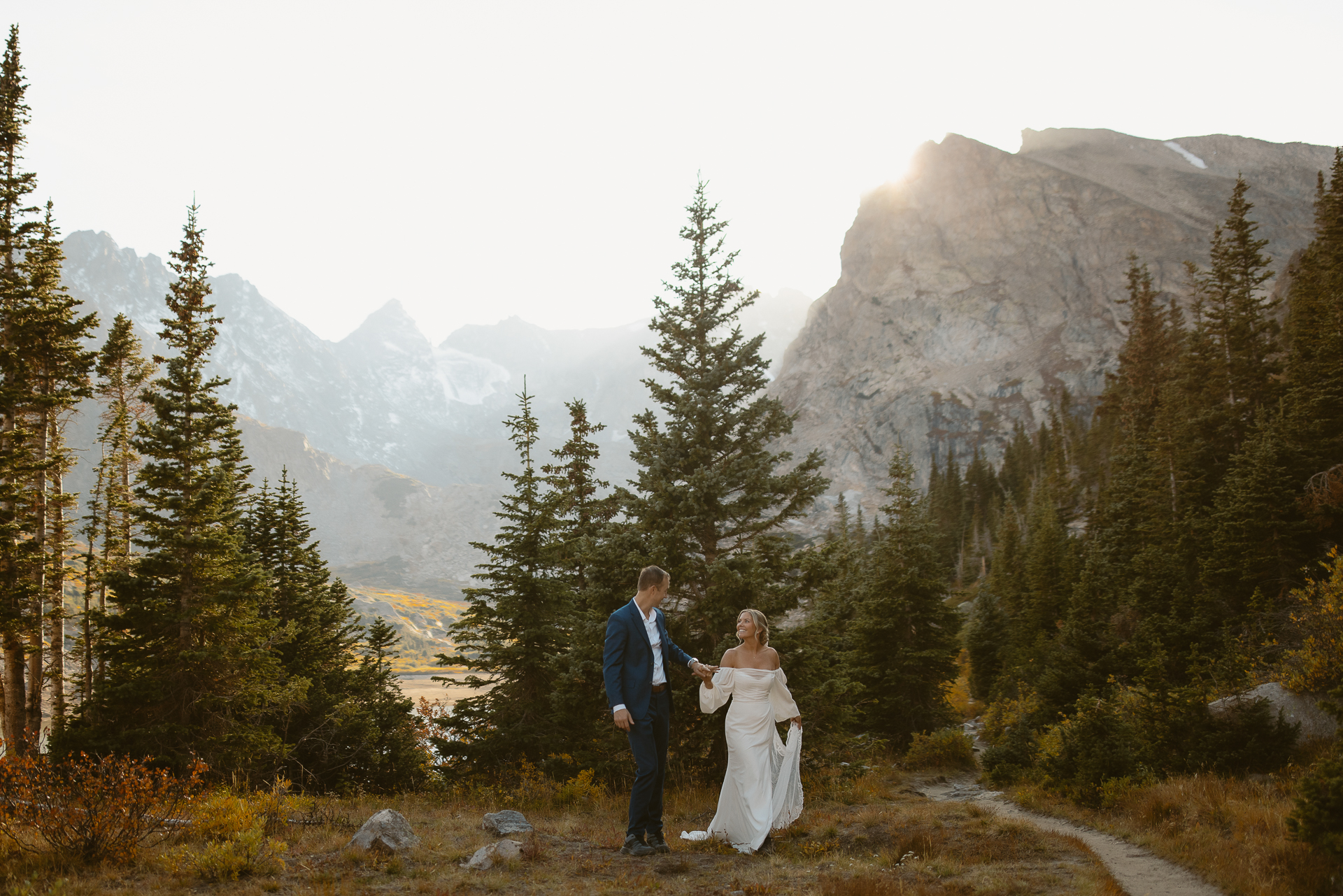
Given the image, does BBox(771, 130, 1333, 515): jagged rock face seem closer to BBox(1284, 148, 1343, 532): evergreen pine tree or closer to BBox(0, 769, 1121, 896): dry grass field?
BBox(1284, 148, 1343, 532): evergreen pine tree

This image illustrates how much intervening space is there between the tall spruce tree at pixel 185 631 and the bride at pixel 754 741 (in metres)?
11.7

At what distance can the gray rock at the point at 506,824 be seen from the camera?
28.3ft

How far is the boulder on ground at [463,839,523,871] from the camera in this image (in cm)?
718

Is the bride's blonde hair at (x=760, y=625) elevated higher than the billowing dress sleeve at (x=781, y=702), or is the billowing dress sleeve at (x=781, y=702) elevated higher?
the bride's blonde hair at (x=760, y=625)

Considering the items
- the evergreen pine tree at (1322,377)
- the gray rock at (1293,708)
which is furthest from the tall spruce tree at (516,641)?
the evergreen pine tree at (1322,377)

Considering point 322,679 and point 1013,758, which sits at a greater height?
point 322,679

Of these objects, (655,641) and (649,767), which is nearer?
(649,767)

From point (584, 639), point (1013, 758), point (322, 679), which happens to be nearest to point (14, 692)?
point (322, 679)

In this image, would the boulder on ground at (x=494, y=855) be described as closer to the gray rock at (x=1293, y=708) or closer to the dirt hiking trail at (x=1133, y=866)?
the dirt hiking trail at (x=1133, y=866)

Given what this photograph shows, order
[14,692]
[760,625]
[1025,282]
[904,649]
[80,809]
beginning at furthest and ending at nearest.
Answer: [1025,282], [904,649], [14,692], [760,625], [80,809]

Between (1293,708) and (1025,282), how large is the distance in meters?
195

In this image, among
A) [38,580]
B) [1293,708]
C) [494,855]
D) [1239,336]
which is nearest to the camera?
[494,855]

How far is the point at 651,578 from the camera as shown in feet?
25.8

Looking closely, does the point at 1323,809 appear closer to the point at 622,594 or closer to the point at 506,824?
the point at 506,824
